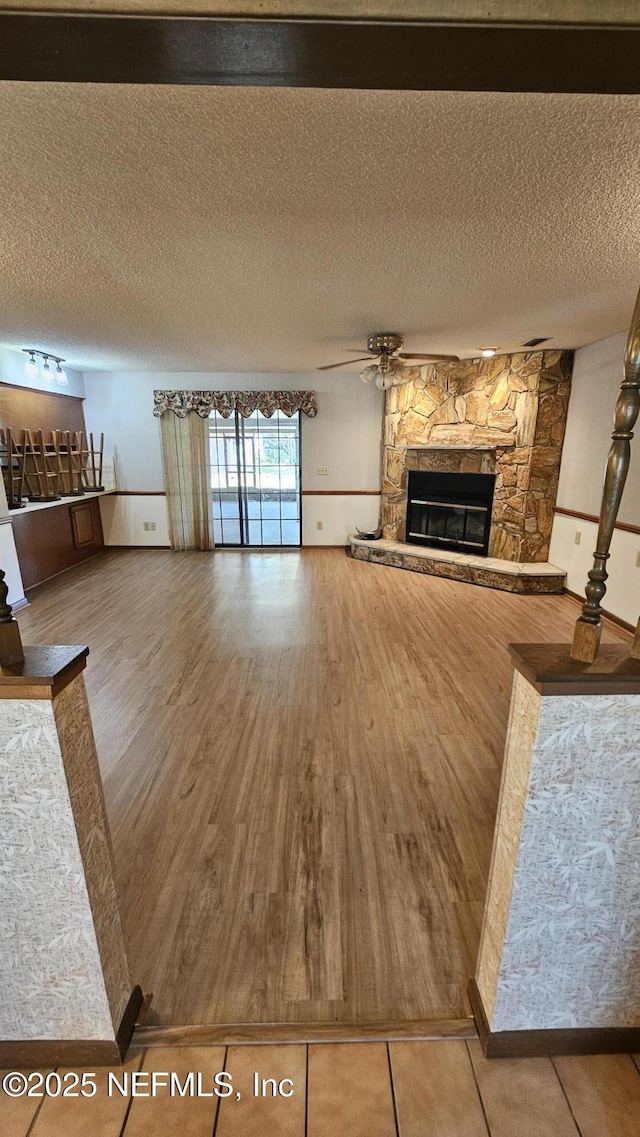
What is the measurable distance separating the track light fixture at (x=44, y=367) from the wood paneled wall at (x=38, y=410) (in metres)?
0.23

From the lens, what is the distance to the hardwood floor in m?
1.30

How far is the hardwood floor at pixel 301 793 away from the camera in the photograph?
1.30m

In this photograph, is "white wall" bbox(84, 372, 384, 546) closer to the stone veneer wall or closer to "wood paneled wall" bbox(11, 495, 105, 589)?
"wood paneled wall" bbox(11, 495, 105, 589)

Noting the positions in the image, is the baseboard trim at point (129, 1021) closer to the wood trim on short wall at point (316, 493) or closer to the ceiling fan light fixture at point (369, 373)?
the ceiling fan light fixture at point (369, 373)

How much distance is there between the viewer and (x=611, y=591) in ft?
12.6

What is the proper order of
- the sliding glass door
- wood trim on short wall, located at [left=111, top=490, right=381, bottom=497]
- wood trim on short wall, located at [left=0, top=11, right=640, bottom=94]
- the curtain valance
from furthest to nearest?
wood trim on short wall, located at [left=111, top=490, right=381, bottom=497], the sliding glass door, the curtain valance, wood trim on short wall, located at [left=0, top=11, right=640, bottom=94]

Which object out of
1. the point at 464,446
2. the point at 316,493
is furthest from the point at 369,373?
the point at 316,493

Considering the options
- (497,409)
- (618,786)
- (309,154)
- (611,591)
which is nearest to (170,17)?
(309,154)

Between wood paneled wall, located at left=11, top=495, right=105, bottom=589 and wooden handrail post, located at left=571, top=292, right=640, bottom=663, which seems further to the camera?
wood paneled wall, located at left=11, top=495, right=105, bottom=589

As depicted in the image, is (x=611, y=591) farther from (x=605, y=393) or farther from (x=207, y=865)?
(x=207, y=865)

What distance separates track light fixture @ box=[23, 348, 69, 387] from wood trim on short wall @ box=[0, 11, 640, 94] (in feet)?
14.9

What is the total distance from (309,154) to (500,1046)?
2.44 m

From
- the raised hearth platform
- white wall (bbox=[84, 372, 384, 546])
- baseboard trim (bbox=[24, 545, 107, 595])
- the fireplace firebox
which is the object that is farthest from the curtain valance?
baseboard trim (bbox=[24, 545, 107, 595])

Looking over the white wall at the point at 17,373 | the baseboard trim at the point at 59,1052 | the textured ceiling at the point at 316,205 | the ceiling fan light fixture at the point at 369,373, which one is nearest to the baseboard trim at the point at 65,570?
the white wall at the point at 17,373
